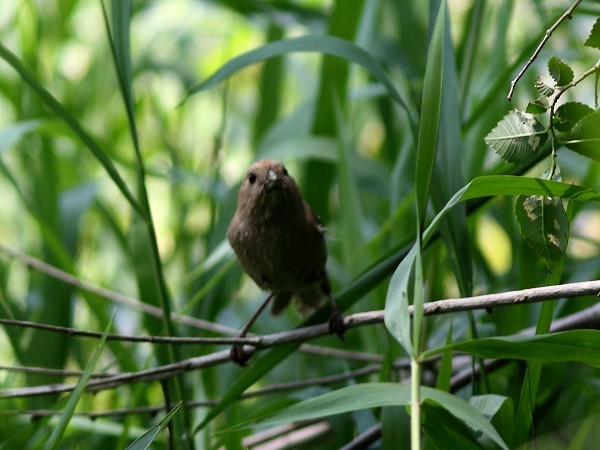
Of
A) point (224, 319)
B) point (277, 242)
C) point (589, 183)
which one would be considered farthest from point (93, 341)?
point (589, 183)

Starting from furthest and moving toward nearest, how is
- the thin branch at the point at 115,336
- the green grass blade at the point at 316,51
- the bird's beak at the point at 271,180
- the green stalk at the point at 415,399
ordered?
the bird's beak at the point at 271,180 → the green grass blade at the point at 316,51 → the thin branch at the point at 115,336 → the green stalk at the point at 415,399

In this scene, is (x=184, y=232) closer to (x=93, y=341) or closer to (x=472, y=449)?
(x=93, y=341)

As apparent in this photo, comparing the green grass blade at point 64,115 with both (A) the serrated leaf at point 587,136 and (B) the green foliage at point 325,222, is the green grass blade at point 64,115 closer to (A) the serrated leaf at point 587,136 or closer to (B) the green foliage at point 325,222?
(B) the green foliage at point 325,222

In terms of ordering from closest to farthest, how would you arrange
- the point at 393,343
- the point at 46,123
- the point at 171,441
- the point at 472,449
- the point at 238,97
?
1. the point at 472,449
2. the point at 171,441
3. the point at 393,343
4. the point at 46,123
5. the point at 238,97

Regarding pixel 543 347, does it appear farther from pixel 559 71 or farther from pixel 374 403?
pixel 559 71

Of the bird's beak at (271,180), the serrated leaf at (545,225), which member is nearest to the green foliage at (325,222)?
the serrated leaf at (545,225)

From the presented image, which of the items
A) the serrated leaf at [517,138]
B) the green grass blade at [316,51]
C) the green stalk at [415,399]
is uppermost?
the green grass blade at [316,51]
